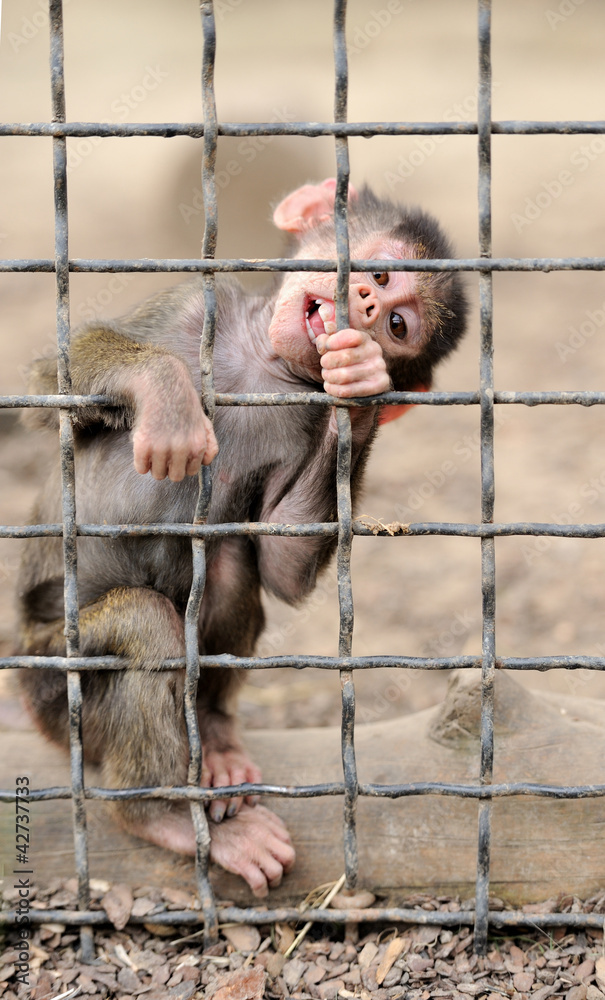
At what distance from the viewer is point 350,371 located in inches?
108

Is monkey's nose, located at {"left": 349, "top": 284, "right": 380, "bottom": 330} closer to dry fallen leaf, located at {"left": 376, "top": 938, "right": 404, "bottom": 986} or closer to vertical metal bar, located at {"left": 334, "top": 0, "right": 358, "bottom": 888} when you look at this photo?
vertical metal bar, located at {"left": 334, "top": 0, "right": 358, "bottom": 888}

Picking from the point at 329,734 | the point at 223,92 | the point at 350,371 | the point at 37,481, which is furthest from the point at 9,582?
the point at 223,92

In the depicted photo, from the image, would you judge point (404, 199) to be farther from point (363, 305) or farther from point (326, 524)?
point (326, 524)

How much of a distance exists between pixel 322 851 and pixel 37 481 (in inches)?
217

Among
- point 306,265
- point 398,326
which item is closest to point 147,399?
point 306,265

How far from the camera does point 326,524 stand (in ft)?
9.40

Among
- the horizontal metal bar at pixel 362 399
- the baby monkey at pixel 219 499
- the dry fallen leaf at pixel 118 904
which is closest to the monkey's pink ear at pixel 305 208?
the baby monkey at pixel 219 499

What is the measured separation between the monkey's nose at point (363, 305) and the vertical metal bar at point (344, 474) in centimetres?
47

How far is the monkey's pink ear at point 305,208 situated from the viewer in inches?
159

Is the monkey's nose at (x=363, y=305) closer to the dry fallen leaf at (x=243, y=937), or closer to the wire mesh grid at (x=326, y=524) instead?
the wire mesh grid at (x=326, y=524)

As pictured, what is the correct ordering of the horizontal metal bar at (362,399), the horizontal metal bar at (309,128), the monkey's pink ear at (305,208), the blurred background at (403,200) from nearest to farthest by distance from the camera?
the horizontal metal bar at (309,128), the horizontal metal bar at (362,399), the monkey's pink ear at (305,208), the blurred background at (403,200)

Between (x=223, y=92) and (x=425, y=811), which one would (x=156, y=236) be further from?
(x=425, y=811)

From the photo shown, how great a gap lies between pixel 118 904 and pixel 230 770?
0.68 metres

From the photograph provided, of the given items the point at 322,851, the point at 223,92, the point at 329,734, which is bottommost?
the point at 322,851
